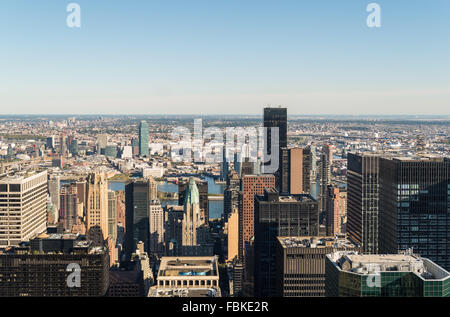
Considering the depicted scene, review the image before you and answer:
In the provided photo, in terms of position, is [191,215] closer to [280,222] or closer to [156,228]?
[156,228]

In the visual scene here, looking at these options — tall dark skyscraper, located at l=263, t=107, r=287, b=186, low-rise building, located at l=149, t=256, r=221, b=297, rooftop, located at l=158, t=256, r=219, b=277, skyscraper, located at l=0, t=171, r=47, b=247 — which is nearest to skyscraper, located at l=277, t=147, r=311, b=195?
tall dark skyscraper, located at l=263, t=107, r=287, b=186

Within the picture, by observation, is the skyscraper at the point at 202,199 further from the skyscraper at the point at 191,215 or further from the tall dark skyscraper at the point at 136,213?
the tall dark skyscraper at the point at 136,213

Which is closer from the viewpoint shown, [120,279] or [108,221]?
[120,279]

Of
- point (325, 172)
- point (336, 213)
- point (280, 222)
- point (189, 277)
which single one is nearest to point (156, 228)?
point (336, 213)

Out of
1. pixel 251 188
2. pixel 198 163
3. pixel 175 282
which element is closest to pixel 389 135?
pixel 251 188

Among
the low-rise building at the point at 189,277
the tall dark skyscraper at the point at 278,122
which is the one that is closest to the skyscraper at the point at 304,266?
the low-rise building at the point at 189,277
